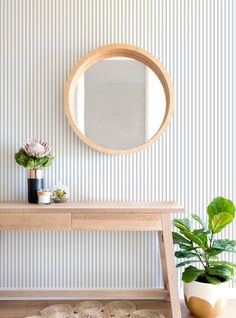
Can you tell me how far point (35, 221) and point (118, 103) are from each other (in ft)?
3.42

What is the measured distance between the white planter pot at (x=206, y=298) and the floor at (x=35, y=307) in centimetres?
11

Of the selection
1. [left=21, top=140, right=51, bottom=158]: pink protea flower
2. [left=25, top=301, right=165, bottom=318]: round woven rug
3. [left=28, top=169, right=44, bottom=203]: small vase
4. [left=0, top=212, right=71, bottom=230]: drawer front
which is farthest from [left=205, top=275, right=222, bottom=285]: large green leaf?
[left=21, top=140, right=51, bottom=158]: pink protea flower

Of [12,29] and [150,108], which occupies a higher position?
[12,29]

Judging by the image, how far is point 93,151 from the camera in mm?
2330

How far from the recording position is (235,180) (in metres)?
2.35

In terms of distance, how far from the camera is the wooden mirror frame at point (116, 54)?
225 cm

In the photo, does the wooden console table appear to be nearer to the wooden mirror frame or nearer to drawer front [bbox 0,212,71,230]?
drawer front [bbox 0,212,71,230]

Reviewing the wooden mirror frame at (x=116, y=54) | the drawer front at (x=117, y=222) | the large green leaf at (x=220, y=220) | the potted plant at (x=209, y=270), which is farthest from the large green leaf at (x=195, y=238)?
the wooden mirror frame at (x=116, y=54)

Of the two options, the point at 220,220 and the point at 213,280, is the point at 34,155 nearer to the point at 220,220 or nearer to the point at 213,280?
the point at 220,220

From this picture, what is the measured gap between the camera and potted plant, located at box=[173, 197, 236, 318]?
1977mm

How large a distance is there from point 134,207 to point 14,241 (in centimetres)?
101

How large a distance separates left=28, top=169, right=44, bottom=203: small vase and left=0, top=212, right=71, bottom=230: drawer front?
211 mm

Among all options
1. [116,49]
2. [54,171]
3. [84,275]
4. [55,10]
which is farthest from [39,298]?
[55,10]

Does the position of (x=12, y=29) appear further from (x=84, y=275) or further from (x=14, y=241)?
(x=84, y=275)
